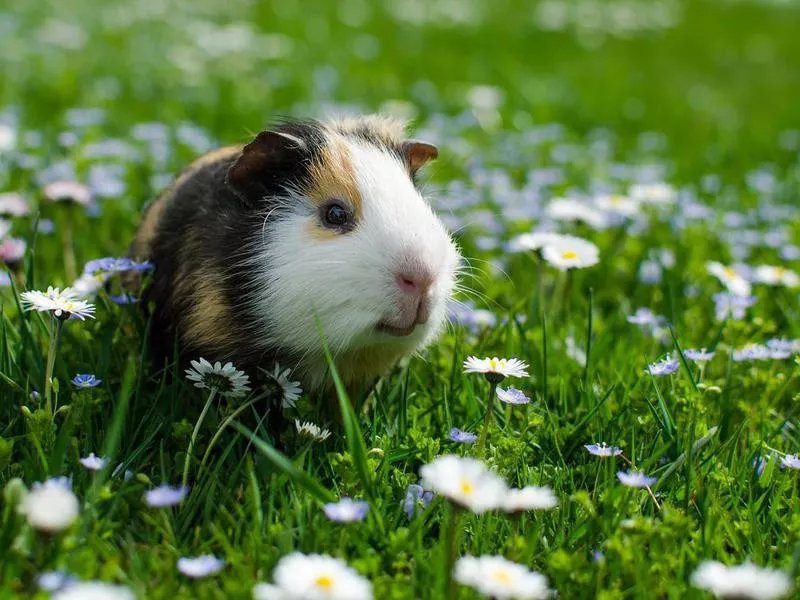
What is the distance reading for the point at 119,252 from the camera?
4664 millimetres

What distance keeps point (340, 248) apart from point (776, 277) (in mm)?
2469

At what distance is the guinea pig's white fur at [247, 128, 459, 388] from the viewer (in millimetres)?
2824

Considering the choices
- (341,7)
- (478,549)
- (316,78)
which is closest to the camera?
(478,549)

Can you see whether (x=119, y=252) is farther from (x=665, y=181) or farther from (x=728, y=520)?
(x=665, y=181)

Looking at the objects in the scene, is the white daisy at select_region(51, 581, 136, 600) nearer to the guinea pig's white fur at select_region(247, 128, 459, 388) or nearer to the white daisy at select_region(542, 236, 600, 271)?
the guinea pig's white fur at select_region(247, 128, 459, 388)

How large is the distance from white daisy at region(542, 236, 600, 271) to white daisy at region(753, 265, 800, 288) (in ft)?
3.37

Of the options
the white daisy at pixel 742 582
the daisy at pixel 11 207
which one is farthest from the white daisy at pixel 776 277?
the daisy at pixel 11 207

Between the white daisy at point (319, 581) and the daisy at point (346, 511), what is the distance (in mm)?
277

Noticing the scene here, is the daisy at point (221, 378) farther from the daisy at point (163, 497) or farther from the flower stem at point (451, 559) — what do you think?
the flower stem at point (451, 559)

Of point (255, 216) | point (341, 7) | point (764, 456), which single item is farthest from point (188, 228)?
point (341, 7)

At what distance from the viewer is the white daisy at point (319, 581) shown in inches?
79.7

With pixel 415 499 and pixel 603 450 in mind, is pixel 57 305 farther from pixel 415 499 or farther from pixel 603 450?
pixel 603 450

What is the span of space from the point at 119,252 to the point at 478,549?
2.72m

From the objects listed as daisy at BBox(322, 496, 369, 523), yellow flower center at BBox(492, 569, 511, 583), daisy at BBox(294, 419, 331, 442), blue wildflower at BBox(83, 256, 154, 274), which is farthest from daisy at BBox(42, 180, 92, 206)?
yellow flower center at BBox(492, 569, 511, 583)
